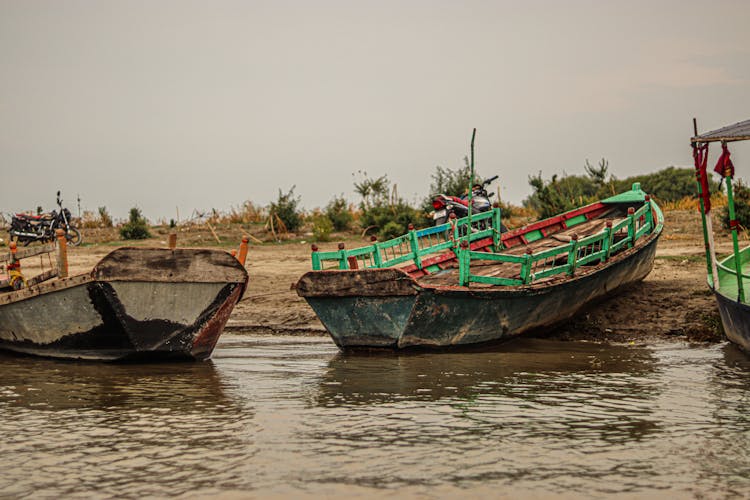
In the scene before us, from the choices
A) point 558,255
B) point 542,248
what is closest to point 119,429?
point 558,255

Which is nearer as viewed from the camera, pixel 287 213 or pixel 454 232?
pixel 454 232

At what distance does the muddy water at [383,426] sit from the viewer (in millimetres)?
5207

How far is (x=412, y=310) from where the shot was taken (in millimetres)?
9344

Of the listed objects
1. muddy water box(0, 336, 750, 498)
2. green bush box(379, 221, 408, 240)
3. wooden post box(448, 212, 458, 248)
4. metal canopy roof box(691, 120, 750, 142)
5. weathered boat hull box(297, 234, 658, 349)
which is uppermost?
metal canopy roof box(691, 120, 750, 142)

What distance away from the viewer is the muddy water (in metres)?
5.21

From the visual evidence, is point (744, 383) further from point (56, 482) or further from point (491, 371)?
point (56, 482)

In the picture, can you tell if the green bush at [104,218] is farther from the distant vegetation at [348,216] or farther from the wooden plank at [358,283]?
the wooden plank at [358,283]

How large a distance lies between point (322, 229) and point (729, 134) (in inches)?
505

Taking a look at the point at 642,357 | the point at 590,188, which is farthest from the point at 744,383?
the point at 590,188

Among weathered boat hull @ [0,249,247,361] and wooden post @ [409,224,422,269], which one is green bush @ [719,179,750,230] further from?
weathered boat hull @ [0,249,247,361]

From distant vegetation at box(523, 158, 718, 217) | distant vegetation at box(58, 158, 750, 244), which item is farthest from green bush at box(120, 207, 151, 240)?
distant vegetation at box(523, 158, 718, 217)

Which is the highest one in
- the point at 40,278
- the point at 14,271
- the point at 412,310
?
the point at 14,271

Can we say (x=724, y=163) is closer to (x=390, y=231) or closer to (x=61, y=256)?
(x=61, y=256)

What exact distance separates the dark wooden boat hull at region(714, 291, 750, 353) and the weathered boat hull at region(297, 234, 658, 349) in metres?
1.79
